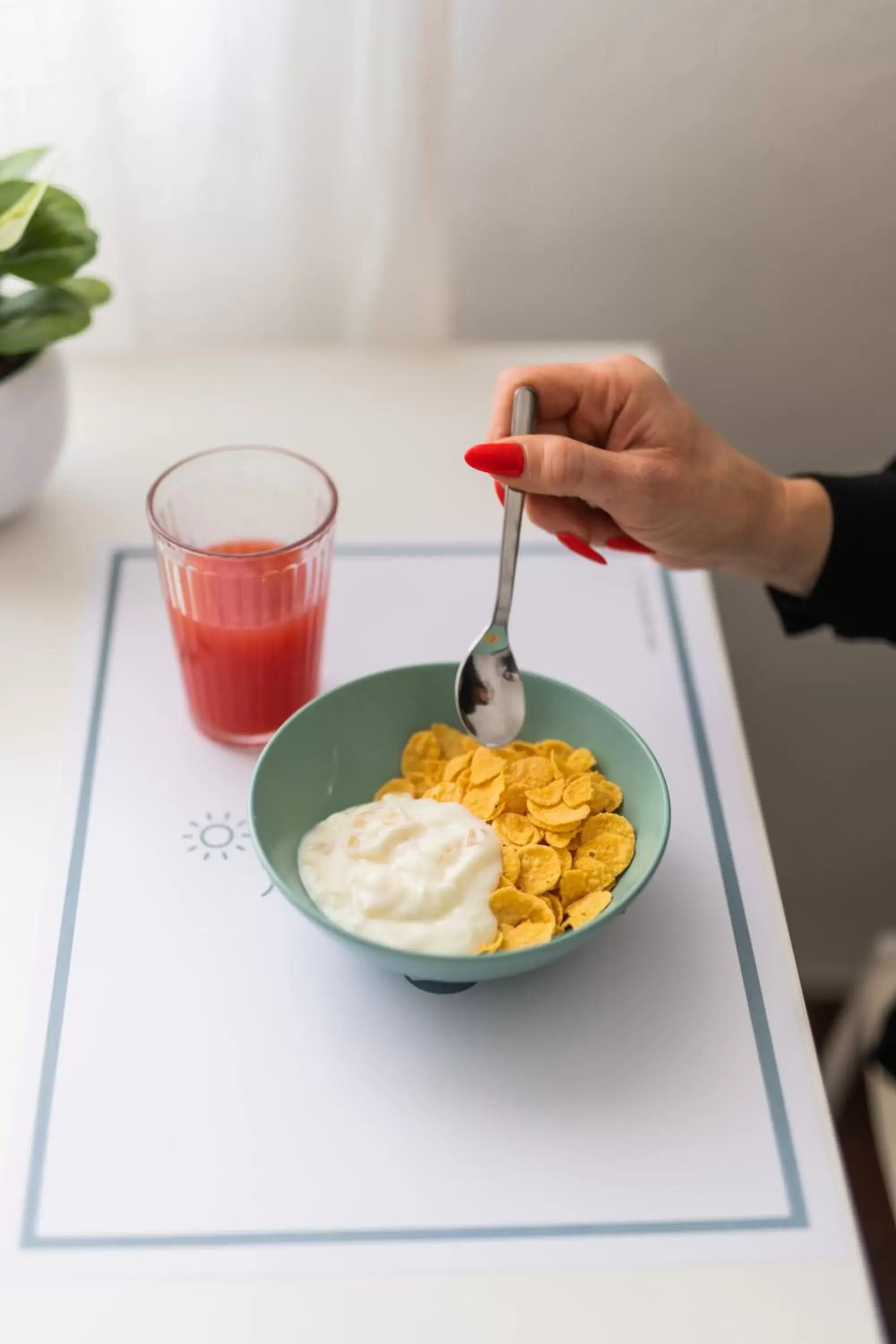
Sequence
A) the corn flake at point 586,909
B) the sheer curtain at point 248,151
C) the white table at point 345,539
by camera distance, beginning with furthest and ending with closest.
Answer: the sheer curtain at point 248,151, the corn flake at point 586,909, the white table at point 345,539

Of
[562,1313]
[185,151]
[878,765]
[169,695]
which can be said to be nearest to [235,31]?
[185,151]

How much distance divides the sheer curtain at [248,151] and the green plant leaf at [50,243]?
0.23 meters

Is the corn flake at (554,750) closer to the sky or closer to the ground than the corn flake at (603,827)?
closer to the sky

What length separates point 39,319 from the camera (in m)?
0.94

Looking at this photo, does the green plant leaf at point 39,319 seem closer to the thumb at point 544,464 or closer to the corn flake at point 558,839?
the thumb at point 544,464

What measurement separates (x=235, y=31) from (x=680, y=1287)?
101cm

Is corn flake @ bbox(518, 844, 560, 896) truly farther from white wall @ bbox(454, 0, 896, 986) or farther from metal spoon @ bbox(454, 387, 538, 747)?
white wall @ bbox(454, 0, 896, 986)

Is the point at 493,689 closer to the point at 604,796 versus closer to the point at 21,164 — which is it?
the point at 604,796

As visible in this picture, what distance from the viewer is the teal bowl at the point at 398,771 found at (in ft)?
2.20

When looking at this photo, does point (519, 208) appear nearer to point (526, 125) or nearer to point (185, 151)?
point (526, 125)

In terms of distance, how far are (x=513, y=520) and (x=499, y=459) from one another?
4 cm

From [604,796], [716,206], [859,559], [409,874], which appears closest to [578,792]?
[604,796]

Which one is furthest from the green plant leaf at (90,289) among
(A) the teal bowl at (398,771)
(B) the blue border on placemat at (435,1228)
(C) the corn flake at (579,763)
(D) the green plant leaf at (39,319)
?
(C) the corn flake at (579,763)

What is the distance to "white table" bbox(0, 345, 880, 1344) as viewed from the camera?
0.61 meters
